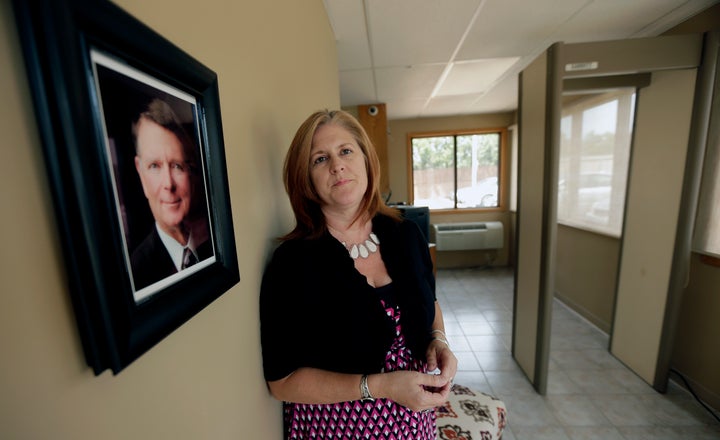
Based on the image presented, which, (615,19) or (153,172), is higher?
(615,19)

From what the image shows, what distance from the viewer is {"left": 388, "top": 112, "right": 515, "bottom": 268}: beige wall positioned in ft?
16.6

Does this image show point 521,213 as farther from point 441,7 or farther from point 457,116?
point 457,116

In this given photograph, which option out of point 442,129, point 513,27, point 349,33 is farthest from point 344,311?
point 442,129

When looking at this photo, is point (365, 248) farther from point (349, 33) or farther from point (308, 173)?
point (349, 33)

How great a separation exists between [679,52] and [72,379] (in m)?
2.95

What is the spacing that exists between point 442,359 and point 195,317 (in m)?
0.77

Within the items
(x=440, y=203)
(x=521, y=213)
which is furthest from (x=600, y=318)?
(x=440, y=203)

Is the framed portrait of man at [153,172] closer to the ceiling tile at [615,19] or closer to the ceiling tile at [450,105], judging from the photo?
the ceiling tile at [615,19]

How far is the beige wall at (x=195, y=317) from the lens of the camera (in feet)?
0.82

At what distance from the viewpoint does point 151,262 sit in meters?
0.38

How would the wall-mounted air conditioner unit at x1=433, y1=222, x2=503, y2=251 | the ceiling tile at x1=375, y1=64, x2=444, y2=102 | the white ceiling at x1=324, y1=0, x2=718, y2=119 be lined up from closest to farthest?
the white ceiling at x1=324, y1=0, x2=718, y2=119 < the ceiling tile at x1=375, y1=64, x2=444, y2=102 < the wall-mounted air conditioner unit at x1=433, y1=222, x2=503, y2=251

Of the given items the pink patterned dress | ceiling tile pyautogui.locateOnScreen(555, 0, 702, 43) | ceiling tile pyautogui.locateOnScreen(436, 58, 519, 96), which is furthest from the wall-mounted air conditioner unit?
the pink patterned dress

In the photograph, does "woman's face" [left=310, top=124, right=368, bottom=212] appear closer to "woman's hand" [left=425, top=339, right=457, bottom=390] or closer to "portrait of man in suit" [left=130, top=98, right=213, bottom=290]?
"portrait of man in suit" [left=130, top=98, right=213, bottom=290]

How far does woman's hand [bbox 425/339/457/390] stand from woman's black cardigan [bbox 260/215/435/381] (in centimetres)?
16
